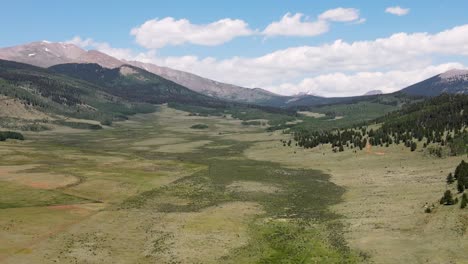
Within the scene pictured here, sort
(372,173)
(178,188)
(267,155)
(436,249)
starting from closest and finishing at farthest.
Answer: (436,249)
(178,188)
(372,173)
(267,155)

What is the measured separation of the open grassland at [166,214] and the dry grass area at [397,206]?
10.8 ft

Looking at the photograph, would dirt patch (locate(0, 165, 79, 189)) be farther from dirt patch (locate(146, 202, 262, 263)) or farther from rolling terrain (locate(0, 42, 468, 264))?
dirt patch (locate(146, 202, 262, 263))

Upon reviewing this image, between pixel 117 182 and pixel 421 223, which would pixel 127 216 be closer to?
pixel 117 182

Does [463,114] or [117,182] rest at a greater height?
[463,114]

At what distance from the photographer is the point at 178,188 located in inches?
3925

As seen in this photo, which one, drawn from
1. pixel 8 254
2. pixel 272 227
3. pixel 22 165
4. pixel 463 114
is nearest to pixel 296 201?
pixel 272 227

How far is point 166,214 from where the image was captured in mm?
75875

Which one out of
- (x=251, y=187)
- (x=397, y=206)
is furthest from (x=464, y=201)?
(x=251, y=187)

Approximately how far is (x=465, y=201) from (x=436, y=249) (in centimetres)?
1423

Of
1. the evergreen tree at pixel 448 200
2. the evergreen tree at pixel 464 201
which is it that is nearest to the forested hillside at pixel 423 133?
the evergreen tree at pixel 448 200

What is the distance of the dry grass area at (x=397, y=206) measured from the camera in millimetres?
52312

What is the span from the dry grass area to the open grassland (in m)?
3.30

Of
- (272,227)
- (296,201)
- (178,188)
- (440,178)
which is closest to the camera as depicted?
(272,227)

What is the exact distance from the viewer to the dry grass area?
5231 centimetres
